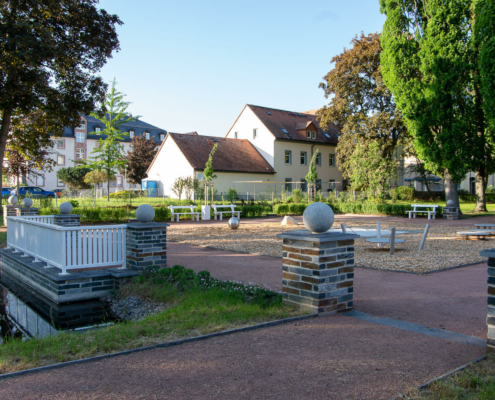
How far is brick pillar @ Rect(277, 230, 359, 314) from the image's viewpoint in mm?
5078

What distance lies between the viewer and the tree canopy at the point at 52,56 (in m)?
14.5

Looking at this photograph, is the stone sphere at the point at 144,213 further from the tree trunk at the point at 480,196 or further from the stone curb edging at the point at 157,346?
the tree trunk at the point at 480,196

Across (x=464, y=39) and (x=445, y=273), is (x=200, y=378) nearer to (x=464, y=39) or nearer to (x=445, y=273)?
(x=445, y=273)

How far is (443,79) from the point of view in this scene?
23250 mm

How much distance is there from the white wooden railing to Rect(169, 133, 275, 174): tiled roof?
1116 inches

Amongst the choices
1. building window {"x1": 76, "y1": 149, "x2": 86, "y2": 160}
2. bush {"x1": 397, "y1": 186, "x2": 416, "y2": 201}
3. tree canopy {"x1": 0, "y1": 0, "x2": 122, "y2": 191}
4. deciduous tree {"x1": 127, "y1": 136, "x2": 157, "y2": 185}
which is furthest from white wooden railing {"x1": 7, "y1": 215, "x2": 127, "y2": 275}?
building window {"x1": 76, "y1": 149, "x2": 86, "y2": 160}

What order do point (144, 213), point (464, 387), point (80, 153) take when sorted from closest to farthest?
point (464, 387)
point (144, 213)
point (80, 153)

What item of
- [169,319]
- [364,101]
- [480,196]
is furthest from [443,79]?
[169,319]

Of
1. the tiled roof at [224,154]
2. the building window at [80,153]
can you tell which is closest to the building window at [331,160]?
the tiled roof at [224,154]

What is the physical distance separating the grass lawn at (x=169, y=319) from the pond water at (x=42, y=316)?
597mm

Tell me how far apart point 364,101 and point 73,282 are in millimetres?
33796

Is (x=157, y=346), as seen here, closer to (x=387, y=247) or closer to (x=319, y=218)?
(x=319, y=218)

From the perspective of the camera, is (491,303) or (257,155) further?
(257,155)

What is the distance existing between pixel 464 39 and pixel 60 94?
Answer: 2095cm
